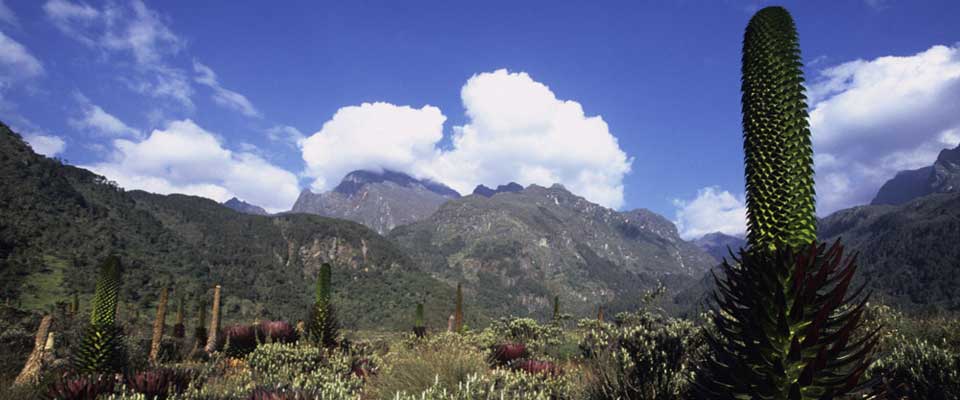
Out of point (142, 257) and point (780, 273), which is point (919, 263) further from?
point (142, 257)

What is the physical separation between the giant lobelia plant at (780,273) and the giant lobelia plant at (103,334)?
1216 cm

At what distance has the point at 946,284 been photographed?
12988 centimetres

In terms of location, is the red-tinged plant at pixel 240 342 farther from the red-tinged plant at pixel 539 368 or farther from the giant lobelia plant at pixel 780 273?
the giant lobelia plant at pixel 780 273

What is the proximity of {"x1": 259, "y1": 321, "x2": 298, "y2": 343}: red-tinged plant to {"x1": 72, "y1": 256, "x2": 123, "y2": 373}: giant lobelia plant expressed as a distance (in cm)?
482

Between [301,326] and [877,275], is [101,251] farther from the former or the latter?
[877,275]

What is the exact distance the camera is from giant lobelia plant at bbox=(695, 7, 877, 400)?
10.2 feet

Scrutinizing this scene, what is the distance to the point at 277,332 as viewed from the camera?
15930 millimetres

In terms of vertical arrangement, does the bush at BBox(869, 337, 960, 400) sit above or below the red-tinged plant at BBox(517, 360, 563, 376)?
above

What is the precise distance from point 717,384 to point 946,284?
178169mm

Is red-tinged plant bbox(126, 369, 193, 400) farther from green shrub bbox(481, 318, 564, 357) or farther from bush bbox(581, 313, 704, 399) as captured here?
green shrub bbox(481, 318, 564, 357)

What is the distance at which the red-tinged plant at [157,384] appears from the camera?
8.40m

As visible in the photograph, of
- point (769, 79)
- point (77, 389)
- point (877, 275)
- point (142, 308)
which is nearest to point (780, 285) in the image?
point (769, 79)

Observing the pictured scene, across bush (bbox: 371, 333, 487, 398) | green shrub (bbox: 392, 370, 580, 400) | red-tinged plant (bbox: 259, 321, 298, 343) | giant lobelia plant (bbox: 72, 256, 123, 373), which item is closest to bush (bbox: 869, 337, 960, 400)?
green shrub (bbox: 392, 370, 580, 400)

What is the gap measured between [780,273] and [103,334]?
1288 centimetres
